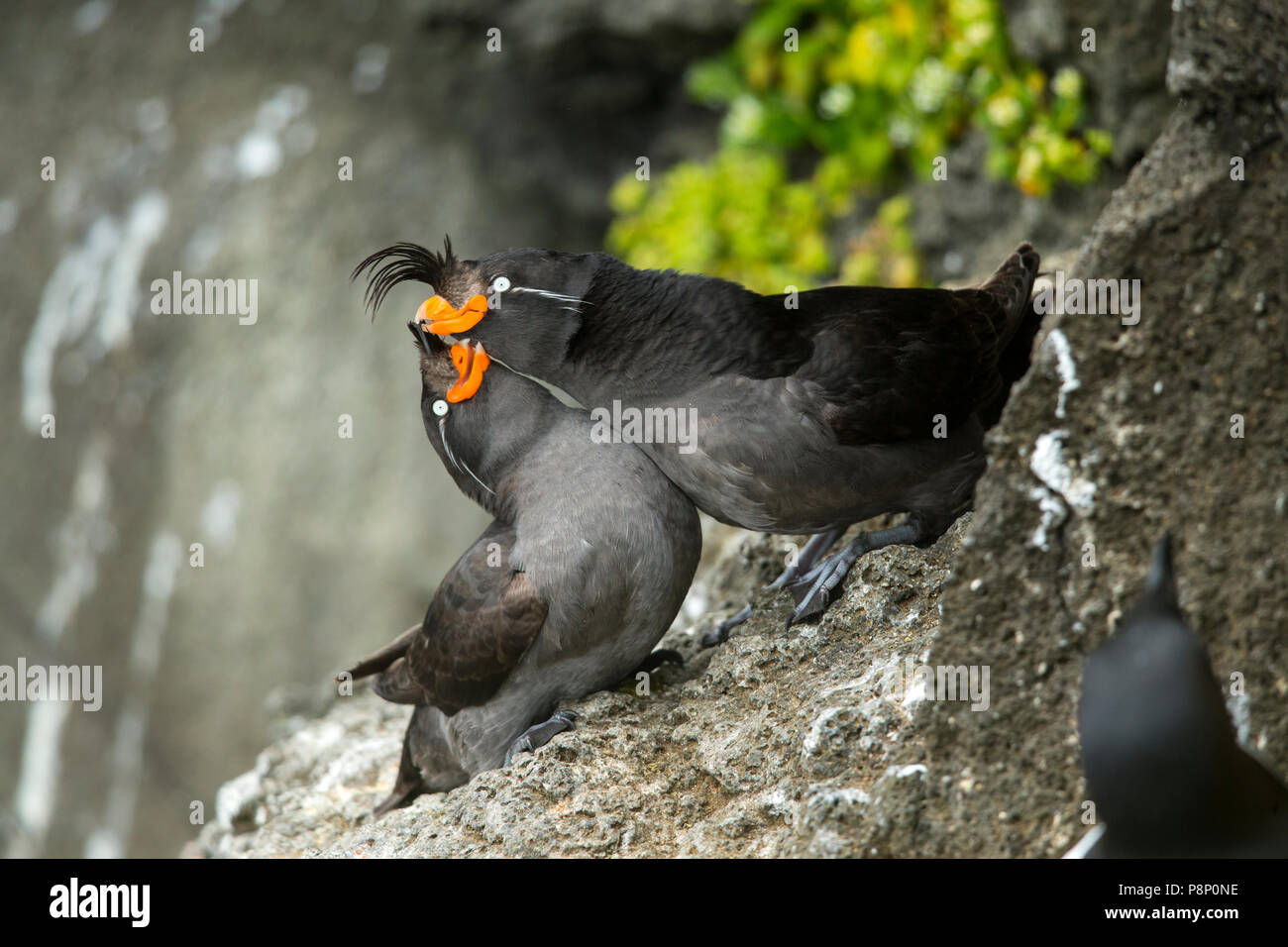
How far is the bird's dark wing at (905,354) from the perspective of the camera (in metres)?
3.59

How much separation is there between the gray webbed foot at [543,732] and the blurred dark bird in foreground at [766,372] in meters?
0.81

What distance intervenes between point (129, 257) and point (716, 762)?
301 inches

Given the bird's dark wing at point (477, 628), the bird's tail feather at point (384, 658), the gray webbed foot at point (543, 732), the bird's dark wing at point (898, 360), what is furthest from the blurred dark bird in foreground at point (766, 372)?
the bird's tail feather at point (384, 658)

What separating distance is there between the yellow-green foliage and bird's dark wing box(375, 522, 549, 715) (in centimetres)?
458

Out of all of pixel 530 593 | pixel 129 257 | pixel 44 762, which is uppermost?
pixel 129 257

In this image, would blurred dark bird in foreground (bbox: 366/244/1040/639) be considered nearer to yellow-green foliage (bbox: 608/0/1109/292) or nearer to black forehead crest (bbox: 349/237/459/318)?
black forehead crest (bbox: 349/237/459/318)

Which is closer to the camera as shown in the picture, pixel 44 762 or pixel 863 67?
pixel 863 67

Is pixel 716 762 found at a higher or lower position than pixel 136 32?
lower

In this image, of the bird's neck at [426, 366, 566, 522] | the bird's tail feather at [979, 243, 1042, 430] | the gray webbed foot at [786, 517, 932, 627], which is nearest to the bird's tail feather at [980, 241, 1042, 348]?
the bird's tail feather at [979, 243, 1042, 430]

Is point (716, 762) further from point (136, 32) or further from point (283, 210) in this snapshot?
point (136, 32)

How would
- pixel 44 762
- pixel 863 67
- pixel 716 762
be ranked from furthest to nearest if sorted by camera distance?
pixel 44 762 → pixel 863 67 → pixel 716 762

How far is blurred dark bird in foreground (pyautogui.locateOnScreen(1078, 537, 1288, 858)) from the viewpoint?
2.48 metres

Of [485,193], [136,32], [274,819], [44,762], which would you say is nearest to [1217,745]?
[274,819]

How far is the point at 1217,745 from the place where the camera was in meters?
2.46
